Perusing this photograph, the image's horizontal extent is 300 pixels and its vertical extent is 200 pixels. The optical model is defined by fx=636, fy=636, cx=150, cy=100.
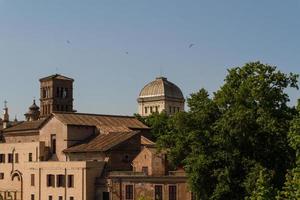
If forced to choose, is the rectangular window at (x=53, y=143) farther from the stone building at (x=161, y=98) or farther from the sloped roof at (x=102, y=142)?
the stone building at (x=161, y=98)

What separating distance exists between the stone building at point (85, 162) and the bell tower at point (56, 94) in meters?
24.3

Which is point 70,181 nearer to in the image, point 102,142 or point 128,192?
point 102,142

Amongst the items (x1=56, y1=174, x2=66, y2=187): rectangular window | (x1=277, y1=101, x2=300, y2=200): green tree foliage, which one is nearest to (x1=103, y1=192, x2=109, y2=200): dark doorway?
(x1=56, y1=174, x2=66, y2=187): rectangular window

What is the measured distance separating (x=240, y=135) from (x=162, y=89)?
261ft

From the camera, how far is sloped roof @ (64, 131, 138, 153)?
69.7 meters

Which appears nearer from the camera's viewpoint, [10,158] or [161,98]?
[10,158]

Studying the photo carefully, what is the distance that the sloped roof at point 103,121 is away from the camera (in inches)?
2995

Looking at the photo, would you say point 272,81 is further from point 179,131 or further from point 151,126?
point 151,126

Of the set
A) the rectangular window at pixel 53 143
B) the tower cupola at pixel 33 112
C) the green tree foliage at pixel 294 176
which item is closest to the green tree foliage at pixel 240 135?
the green tree foliage at pixel 294 176

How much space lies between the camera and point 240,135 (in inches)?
1988

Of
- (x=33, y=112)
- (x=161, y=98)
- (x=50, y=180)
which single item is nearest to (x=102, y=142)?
(x=50, y=180)

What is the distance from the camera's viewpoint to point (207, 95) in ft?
179

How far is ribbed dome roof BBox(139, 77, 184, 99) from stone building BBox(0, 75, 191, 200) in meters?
45.8

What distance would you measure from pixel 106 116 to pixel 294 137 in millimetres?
40506
